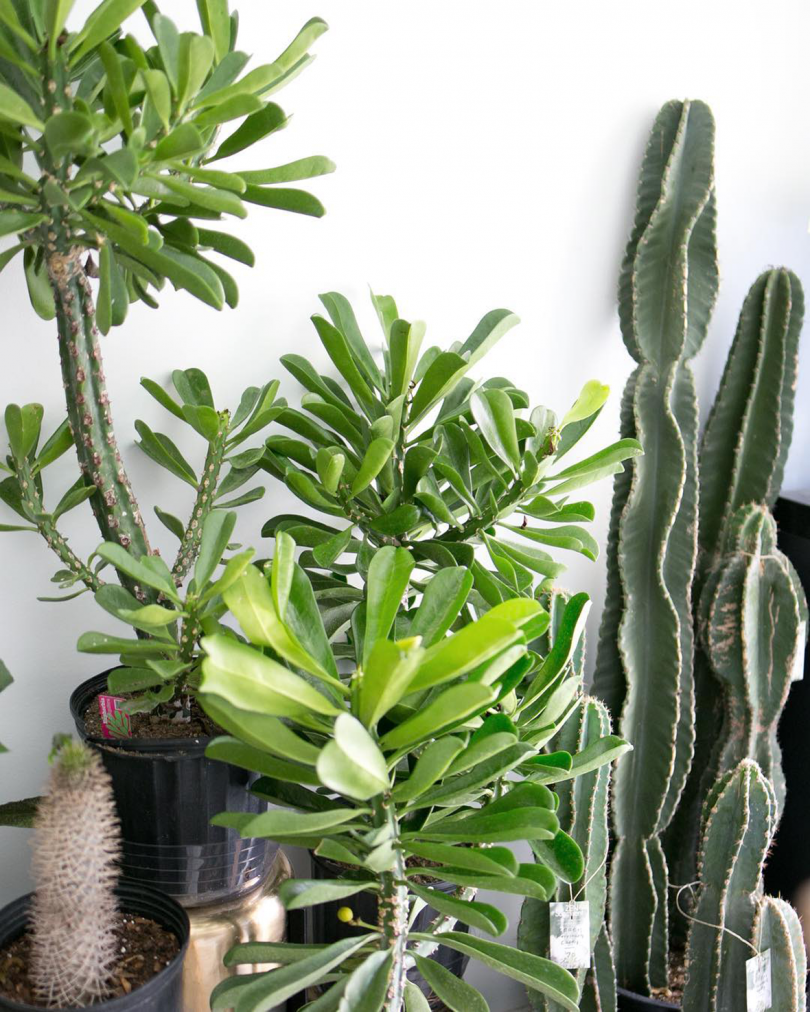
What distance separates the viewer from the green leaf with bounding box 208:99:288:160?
0.65m

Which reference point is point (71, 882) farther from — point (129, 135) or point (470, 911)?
point (129, 135)

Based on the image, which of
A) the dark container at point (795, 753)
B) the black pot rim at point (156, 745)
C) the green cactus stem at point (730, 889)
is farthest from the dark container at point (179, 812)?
the dark container at point (795, 753)

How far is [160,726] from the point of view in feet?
2.75

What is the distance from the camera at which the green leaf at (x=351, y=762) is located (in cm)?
54

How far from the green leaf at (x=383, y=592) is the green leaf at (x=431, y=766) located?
0.09 m

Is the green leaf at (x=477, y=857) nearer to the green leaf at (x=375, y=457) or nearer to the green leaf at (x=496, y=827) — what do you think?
the green leaf at (x=496, y=827)

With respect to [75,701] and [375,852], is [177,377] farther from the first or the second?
[375,852]

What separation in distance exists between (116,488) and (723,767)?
1.01m

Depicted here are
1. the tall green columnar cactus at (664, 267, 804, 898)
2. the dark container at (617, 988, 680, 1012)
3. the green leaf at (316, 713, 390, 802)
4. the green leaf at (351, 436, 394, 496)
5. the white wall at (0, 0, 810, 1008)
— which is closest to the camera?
the green leaf at (316, 713, 390, 802)

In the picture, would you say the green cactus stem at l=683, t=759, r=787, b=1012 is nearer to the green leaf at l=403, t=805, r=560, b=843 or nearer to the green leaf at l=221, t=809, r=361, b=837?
the green leaf at l=403, t=805, r=560, b=843

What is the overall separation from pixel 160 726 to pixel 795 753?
1.04 meters

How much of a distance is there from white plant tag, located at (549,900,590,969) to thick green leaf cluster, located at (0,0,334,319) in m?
0.76

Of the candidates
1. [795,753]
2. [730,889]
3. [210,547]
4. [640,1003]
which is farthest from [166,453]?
[795,753]

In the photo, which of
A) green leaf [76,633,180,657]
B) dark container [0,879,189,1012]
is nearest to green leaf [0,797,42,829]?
dark container [0,879,189,1012]
